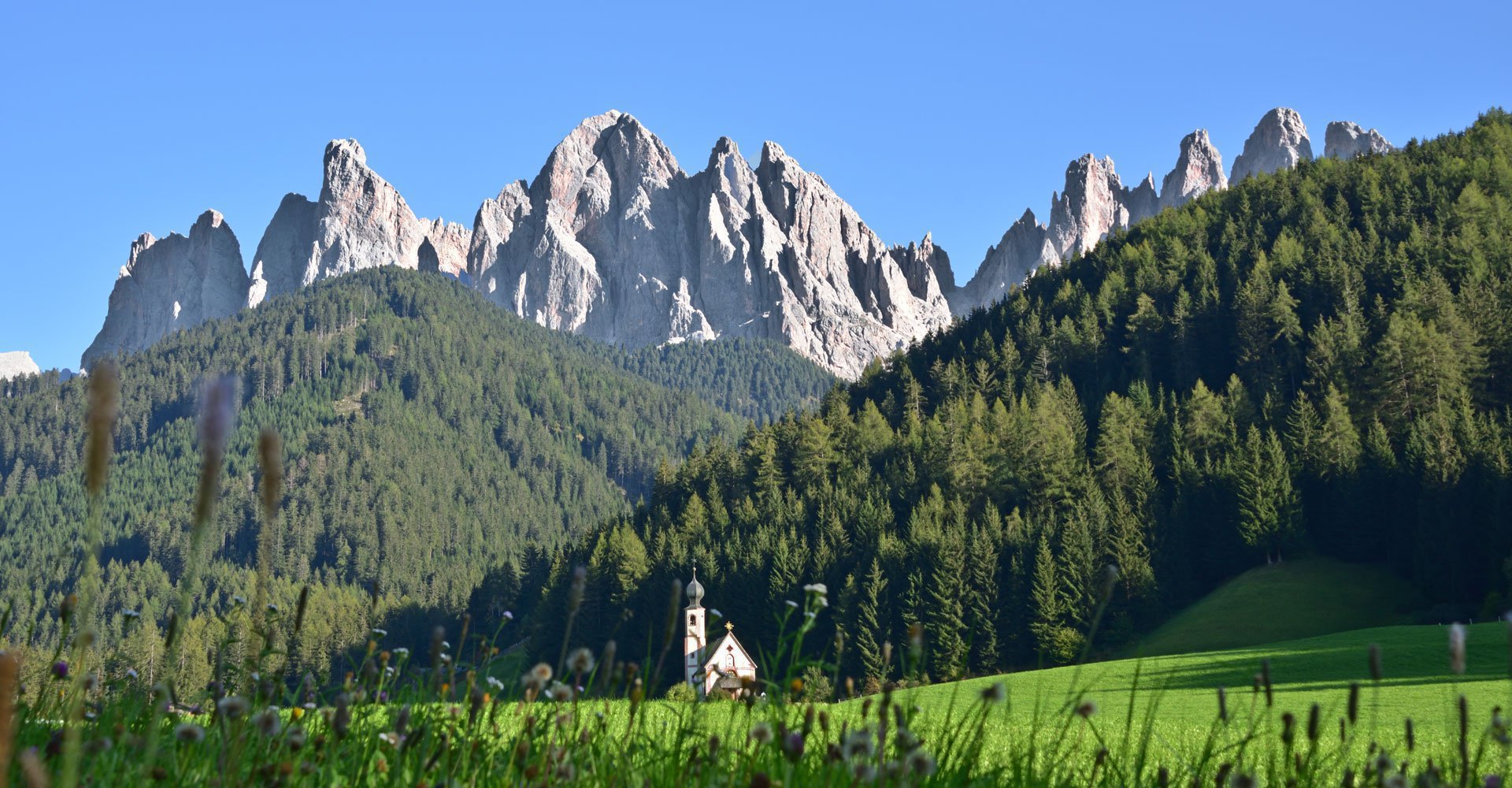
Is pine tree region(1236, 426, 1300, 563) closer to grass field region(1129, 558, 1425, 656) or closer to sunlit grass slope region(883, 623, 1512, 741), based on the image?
grass field region(1129, 558, 1425, 656)

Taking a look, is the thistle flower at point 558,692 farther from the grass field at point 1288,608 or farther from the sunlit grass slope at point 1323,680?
the grass field at point 1288,608

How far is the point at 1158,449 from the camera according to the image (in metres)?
72.8

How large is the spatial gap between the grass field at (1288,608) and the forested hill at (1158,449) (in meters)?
1.67

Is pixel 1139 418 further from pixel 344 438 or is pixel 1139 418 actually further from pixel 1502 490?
pixel 344 438

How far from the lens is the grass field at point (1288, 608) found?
49.8 m

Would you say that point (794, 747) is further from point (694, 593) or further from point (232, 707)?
point (694, 593)

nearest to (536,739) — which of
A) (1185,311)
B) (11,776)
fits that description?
(11,776)

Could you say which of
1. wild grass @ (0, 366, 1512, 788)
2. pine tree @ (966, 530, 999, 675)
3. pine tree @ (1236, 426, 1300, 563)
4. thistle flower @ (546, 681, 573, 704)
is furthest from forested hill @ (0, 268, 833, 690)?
thistle flower @ (546, 681, 573, 704)

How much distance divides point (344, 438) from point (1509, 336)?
153 m

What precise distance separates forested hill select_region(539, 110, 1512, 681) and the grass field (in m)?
1.67

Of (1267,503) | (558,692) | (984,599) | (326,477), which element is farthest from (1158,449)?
(326,477)

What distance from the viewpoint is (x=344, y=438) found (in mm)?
178750

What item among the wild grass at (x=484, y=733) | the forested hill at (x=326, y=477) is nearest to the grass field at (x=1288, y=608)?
the wild grass at (x=484, y=733)

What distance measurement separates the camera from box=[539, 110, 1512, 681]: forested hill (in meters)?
58.2
